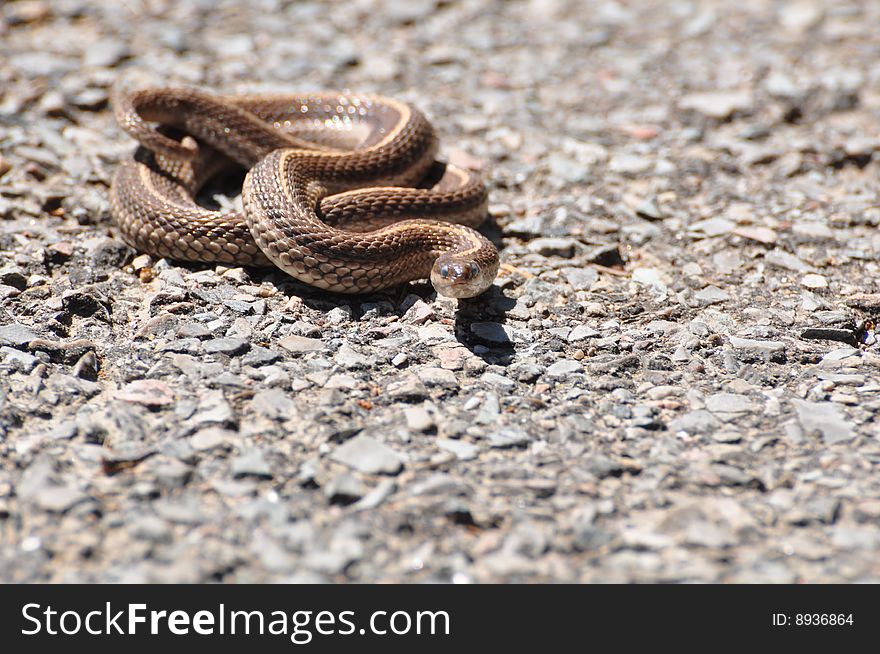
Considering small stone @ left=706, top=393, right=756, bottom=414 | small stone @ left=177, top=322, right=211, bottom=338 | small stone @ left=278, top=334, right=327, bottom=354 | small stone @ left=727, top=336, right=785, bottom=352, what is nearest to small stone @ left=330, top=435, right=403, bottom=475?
small stone @ left=278, top=334, right=327, bottom=354

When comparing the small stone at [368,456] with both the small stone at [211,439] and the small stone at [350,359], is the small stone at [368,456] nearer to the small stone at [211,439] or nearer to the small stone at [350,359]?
the small stone at [211,439]

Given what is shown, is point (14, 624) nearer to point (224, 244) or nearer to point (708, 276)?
point (224, 244)

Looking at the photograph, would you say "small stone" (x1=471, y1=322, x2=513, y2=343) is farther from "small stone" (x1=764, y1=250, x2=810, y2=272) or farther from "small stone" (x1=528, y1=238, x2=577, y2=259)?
"small stone" (x1=764, y1=250, x2=810, y2=272)

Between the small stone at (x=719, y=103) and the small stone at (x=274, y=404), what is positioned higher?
the small stone at (x=719, y=103)

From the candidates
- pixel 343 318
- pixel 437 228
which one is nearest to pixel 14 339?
pixel 343 318

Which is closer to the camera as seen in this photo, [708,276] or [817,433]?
[817,433]

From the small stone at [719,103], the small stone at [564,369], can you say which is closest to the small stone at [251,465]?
the small stone at [564,369]

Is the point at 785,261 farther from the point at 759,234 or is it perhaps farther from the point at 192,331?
the point at 192,331
